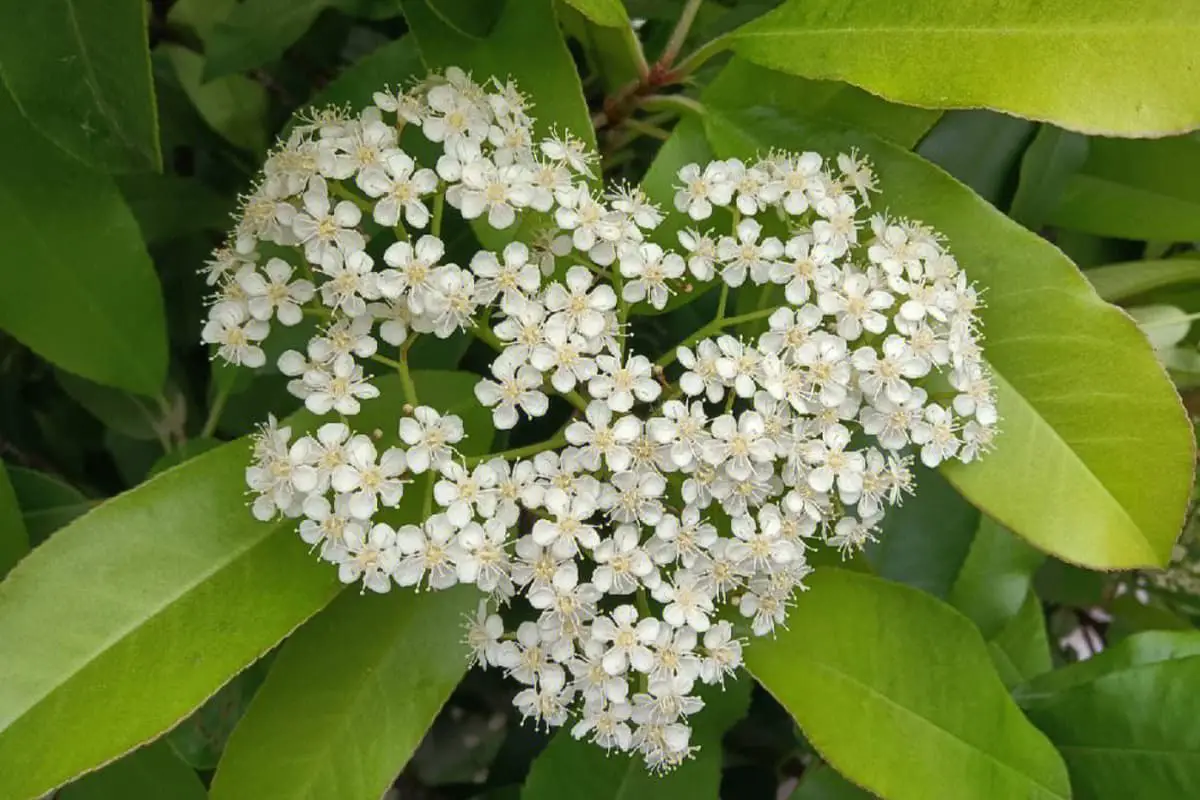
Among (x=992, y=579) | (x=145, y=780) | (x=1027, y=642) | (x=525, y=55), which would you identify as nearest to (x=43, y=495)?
(x=145, y=780)

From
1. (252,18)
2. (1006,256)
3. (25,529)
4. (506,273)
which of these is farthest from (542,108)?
(25,529)

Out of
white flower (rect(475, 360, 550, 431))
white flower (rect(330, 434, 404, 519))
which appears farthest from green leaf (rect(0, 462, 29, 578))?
white flower (rect(475, 360, 550, 431))

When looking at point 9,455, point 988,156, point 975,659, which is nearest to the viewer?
point 975,659

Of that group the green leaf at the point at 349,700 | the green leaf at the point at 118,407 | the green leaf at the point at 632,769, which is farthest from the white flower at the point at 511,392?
the green leaf at the point at 118,407

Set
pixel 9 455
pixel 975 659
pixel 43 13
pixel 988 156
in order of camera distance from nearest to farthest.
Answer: pixel 43 13
pixel 975 659
pixel 988 156
pixel 9 455

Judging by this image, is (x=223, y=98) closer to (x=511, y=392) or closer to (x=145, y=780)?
(x=511, y=392)

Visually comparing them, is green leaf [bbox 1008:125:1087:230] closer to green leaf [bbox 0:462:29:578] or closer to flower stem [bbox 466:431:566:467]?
flower stem [bbox 466:431:566:467]

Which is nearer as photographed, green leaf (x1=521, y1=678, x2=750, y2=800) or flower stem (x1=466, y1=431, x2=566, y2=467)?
flower stem (x1=466, y1=431, x2=566, y2=467)

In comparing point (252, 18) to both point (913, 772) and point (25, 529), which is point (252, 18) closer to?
point (25, 529)
